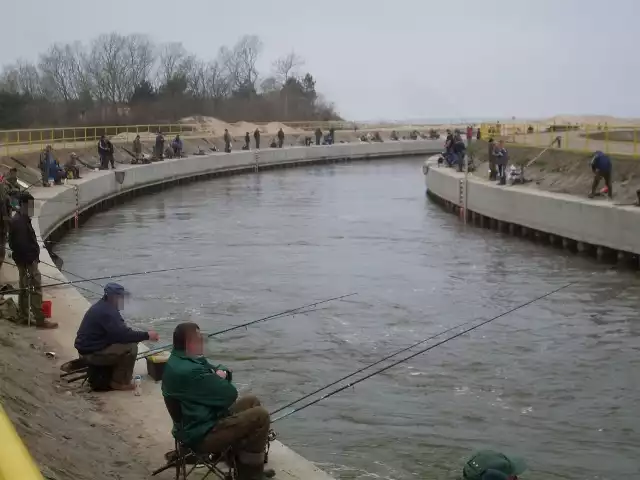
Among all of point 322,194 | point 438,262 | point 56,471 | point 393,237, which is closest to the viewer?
point 56,471

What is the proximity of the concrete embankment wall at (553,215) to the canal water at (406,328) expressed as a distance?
765 mm

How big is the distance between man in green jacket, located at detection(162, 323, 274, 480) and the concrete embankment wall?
56.5 feet

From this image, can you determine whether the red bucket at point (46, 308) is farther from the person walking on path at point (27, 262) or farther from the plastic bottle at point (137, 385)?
the plastic bottle at point (137, 385)

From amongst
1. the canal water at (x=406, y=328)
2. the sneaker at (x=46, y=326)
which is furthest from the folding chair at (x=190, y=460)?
the sneaker at (x=46, y=326)

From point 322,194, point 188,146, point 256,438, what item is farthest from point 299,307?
point 188,146

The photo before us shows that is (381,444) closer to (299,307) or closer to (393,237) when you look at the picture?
(299,307)

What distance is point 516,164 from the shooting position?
34.6 metres

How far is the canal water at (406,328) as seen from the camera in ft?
32.9

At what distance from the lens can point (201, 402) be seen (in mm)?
6465

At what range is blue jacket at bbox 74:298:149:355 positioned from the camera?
30.0 ft

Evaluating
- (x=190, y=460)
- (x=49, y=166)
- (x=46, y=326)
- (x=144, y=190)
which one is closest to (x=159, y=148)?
(x=144, y=190)

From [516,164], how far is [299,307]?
19743 mm

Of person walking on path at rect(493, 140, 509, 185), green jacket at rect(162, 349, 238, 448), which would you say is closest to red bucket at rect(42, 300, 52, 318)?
green jacket at rect(162, 349, 238, 448)

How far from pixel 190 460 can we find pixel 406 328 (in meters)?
8.85
